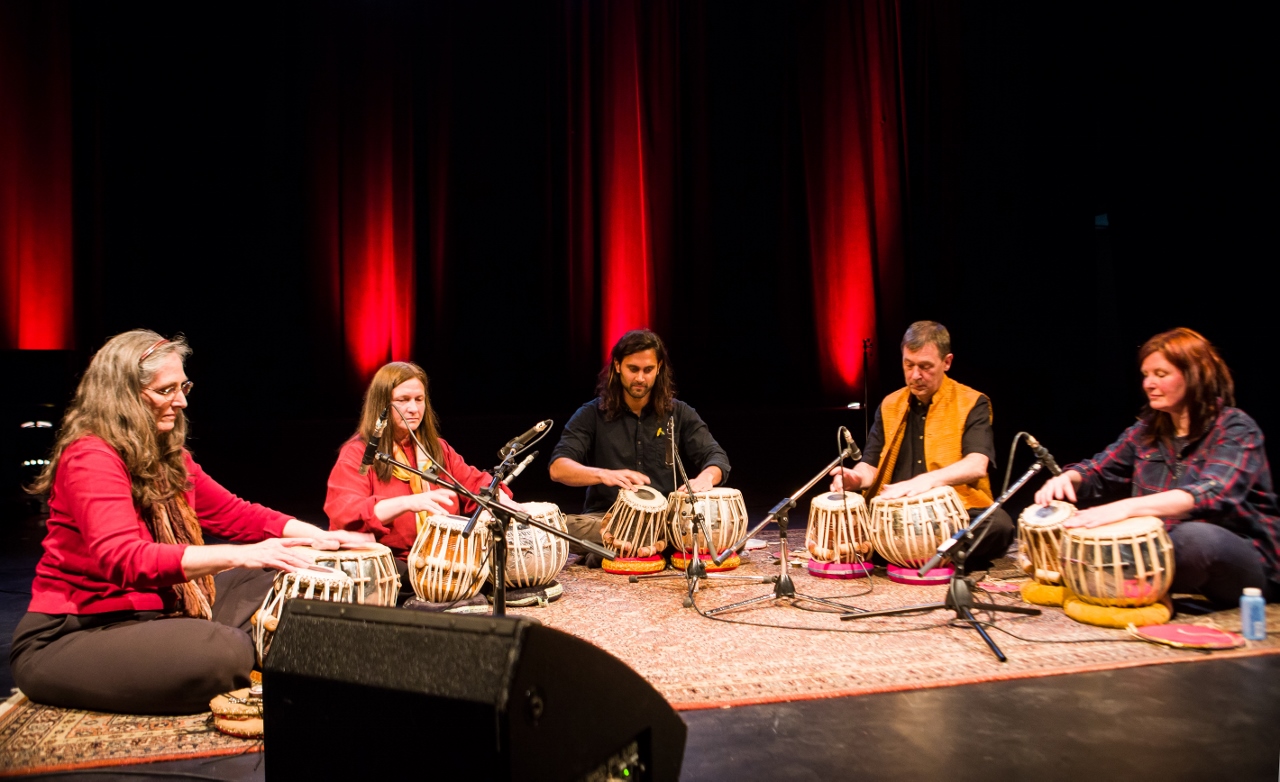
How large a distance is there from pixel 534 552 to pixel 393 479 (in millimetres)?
676

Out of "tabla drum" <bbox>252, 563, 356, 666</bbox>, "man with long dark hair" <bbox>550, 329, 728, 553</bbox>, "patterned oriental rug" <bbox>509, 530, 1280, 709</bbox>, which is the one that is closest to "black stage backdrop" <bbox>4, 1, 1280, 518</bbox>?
"man with long dark hair" <bbox>550, 329, 728, 553</bbox>

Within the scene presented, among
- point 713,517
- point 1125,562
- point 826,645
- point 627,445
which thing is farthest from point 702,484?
point 1125,562

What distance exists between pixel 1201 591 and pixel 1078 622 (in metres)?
0.52

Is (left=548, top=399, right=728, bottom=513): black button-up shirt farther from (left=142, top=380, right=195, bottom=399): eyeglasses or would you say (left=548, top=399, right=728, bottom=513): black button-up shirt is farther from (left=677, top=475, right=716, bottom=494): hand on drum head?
(left=142, top=380, right=195, bottom=399): eyeglasses

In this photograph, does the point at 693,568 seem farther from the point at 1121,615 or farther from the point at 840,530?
the point at 1121,615

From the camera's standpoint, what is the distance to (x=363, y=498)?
12.4 feet

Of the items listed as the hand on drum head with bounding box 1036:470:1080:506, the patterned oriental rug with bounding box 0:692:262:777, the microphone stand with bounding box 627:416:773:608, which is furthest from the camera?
the microphone stand with bounding box 627:416:773:608

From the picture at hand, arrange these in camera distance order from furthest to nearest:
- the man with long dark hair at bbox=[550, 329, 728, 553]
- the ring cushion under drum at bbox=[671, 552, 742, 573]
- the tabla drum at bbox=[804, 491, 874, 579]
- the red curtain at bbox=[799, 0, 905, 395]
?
the red curtain at bbox=[799, 0, 905, 395]
the man with long dark hair at bbox=[550, 329, 728, 553]
the ring cushion under drum at bbox=[671, 552, 742, 573]
the tabla drum at bbox=[804, 491, 874, 579]

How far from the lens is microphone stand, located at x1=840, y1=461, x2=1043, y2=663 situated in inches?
118

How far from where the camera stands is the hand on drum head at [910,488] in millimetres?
4047

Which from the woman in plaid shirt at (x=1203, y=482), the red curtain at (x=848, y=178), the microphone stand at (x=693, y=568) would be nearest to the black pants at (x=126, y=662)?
the microphone stand at (x=693, y=568)

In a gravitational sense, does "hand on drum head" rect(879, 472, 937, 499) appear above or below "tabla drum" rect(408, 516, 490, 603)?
above

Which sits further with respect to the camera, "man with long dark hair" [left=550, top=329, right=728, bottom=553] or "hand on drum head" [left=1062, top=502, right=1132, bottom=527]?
"man with long dark hair" [left=550, top=329, right=728, bottom=553]

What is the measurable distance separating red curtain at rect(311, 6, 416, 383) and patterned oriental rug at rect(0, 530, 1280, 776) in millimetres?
4433
